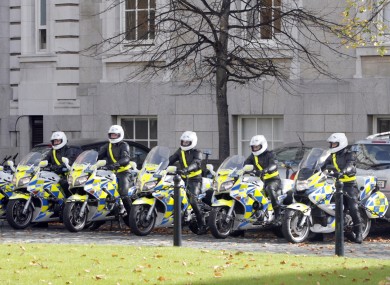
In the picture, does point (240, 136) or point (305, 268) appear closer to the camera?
point (305, 268)

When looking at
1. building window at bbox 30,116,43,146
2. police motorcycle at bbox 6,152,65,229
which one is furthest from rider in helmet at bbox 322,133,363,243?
building window at bbox 30,116,43,146

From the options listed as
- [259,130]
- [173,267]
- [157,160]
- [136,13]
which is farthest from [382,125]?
[173,267]

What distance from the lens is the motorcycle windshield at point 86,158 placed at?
68.1 ft

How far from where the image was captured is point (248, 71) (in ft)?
80.2

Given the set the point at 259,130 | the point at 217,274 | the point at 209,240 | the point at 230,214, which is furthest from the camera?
the point at 259,130

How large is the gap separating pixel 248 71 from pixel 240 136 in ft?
17.5

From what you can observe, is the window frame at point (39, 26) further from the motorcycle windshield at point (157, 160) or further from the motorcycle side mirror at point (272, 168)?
the motorcycle side mirror at point (272, 168)

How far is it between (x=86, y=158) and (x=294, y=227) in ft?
13.2

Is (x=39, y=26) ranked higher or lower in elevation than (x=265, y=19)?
higher

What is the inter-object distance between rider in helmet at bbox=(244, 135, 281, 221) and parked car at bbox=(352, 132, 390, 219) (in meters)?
1.93

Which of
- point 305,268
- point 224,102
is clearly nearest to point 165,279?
point 305,268

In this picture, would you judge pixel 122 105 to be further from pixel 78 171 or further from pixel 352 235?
pixel 352 235

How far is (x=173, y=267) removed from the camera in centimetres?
1406

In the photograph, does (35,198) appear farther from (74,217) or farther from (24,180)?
(74,217)
